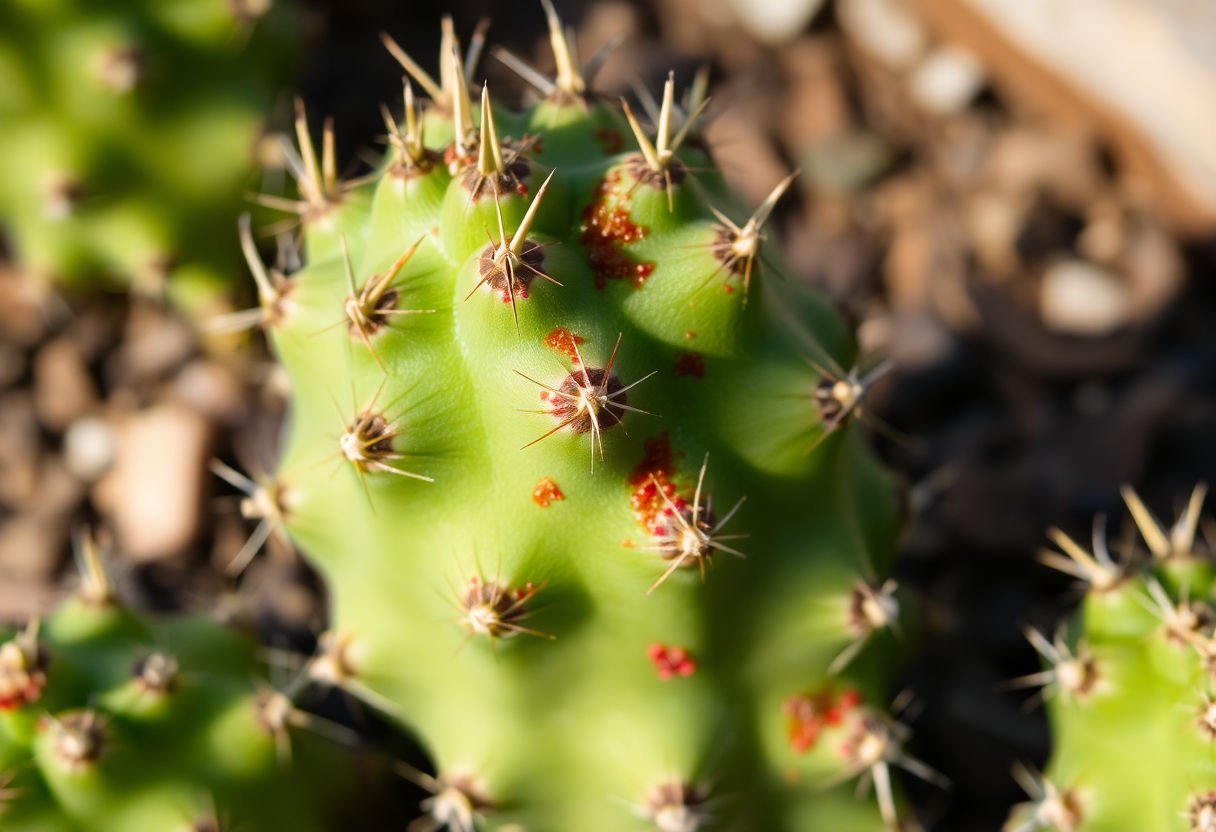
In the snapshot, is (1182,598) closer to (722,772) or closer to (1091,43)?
(722,772)

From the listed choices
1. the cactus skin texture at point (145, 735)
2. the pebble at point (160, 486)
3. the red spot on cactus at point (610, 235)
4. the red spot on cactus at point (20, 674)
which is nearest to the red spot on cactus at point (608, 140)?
the red spot on cactus at point (610, 235)

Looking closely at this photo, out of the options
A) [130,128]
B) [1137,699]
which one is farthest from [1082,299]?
[130,128]

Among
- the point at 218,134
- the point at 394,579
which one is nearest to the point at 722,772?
the point at 394,579

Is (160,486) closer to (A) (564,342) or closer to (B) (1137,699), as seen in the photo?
(A) (564,342)

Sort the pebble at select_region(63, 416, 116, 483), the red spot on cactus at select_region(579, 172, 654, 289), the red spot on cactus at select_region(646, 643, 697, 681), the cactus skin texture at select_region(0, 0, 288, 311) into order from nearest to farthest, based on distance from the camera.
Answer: the red spot on cactus at select_region(579, 172, 654, 289)
the red spot on cactus at select_region(646, 643, 697, 681)
the cactus skin texture at select_region(0, 0, 288, 311)
the pebble at select_region(63, 416, 116, 483)

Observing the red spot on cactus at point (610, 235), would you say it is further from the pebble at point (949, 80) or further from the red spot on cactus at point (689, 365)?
the pebble at point (949, 80)

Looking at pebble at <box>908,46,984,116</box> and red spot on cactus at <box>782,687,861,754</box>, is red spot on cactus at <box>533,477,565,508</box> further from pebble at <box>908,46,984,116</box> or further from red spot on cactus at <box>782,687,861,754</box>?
pebble at <box>908,46,984,116</box>

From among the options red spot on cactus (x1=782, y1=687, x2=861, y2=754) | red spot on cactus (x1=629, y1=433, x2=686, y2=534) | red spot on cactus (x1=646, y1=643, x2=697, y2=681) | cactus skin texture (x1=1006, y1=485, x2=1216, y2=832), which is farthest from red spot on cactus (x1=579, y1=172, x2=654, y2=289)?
cactus skin texture (x1=1006, y1=485, x2=1216, y2=832)
